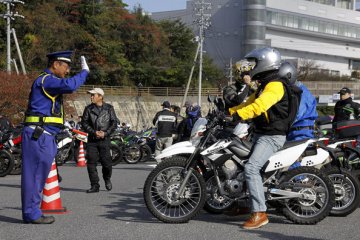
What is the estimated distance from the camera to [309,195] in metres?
6.74

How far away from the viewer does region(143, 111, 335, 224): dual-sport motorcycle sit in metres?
6.73

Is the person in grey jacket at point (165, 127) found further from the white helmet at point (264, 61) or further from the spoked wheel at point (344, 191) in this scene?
the white helmet at point (264, 61)

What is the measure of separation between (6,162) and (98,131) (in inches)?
156

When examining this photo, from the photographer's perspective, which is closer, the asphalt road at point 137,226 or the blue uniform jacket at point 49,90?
the asphalt road at point 137,226

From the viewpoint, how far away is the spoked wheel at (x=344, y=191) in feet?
24.3

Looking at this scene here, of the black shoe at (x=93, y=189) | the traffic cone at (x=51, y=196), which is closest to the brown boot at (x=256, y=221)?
the traffic cone at (x=51, y=196)

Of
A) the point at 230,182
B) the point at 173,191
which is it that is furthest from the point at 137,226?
the point at 230,182

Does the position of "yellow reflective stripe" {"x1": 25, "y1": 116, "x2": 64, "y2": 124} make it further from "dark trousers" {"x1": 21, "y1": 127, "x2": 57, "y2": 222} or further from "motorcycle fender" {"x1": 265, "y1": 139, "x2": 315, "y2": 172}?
"motorcycle fender" {"x1": 265, "y1": 139, "x2": 315, "y2": 172}

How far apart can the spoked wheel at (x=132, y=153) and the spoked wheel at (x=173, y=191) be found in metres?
12.1

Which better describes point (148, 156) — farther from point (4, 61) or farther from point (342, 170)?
point (4, 61)

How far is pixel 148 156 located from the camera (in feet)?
64.0

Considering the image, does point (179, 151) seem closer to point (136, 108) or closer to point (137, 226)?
point (137, 226)

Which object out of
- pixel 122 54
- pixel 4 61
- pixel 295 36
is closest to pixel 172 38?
pixel 122 54

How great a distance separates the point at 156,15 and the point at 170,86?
39.1 metres
